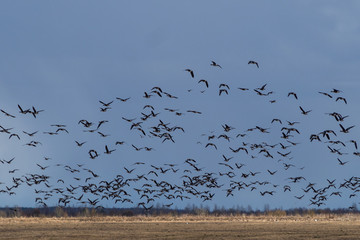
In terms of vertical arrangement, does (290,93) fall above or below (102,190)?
above

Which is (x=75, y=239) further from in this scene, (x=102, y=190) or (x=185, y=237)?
(x=102, y=190)

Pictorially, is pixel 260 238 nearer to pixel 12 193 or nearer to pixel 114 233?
pixel 114 233

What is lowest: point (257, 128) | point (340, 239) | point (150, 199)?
point (340, 239)

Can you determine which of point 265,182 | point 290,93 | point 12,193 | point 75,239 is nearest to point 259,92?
point 290,93

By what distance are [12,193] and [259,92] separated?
2795 centimetres

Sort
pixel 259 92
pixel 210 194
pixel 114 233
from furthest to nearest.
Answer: pixel 210 194
pixel 114 233
pixel 259 92

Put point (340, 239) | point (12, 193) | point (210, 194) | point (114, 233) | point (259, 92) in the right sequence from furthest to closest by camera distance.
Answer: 1. point (210, 194)
2. point (12, 193)
3. point (114, 233)
4. point (340, 239)
5. point (259, 92)

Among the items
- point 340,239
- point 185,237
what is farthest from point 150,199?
point 340,239

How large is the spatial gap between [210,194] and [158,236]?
55.3ft

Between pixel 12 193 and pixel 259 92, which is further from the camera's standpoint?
pixel 12 193

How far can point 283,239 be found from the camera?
4250 centimetres

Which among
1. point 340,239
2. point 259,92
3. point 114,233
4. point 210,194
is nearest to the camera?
point 259,92

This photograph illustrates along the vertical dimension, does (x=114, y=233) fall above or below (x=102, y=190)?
below

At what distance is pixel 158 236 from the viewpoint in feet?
146
